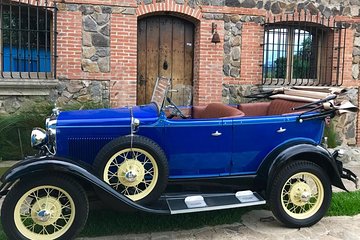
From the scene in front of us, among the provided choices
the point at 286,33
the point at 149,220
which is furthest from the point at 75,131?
the point at 286,33

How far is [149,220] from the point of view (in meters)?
4.43

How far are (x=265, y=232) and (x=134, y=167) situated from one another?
1.56 metres

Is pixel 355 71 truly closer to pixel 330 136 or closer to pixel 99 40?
pixel 330 136

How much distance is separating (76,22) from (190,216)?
4382 millimetres

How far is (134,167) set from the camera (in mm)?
3814

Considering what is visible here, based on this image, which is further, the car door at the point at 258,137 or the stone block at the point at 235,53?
the stone block at the point at 235,53

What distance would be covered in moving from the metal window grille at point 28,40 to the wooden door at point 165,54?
1.68 meters

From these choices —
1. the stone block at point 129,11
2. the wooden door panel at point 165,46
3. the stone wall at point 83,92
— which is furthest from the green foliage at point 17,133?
the wooden door panel at point 165,46

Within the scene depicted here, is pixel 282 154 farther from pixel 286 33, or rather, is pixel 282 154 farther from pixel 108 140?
pixel 286 33

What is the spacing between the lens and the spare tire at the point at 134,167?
374cm

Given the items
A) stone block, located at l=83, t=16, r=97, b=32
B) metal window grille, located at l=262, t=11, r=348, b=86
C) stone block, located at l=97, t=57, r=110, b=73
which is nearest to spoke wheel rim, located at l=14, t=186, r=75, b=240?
stone block, located at l=97, t=57, r=110, b=73

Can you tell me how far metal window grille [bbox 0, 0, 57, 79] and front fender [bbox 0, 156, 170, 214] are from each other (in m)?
3.92

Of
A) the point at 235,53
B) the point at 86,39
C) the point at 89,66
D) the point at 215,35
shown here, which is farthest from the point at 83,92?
the point at 235,53

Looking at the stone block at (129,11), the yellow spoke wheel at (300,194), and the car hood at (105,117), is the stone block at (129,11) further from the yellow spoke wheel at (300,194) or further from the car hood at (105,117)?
the yellow spoke wheel at (300,194)
